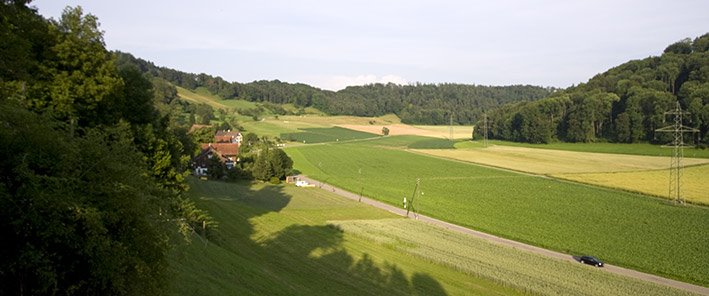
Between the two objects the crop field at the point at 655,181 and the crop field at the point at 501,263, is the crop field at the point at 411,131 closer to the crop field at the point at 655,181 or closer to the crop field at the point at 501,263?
the crop field at the point at 655,181

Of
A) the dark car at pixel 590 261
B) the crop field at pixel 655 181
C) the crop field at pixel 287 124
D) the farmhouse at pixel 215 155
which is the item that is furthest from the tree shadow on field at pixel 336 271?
the crop field at pixel 287 124

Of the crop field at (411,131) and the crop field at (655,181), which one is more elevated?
the crop field at (411,131)

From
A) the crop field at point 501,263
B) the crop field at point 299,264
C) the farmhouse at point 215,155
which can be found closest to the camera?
the crop field at point 299,264

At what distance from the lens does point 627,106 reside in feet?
336

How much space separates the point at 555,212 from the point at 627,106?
6577cm

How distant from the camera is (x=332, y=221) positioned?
43312 mm

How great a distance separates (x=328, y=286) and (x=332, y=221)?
19.8 metres

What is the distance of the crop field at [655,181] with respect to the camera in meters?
55.5

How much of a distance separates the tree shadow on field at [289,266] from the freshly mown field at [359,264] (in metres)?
0.06

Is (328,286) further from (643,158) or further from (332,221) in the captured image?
(643,158)

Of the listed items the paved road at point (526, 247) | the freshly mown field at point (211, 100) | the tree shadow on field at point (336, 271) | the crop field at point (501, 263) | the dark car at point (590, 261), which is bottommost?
the paved road at point (526, 247)

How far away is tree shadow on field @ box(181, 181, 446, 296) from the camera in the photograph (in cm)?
1947

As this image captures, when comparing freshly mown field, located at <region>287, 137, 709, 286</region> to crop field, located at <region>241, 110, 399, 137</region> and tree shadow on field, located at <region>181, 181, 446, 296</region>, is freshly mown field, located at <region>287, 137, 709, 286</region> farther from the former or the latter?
crop field, located at <region>241, 110, 399, 137</region>

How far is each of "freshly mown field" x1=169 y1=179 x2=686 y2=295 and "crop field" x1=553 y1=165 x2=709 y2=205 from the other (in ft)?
103
